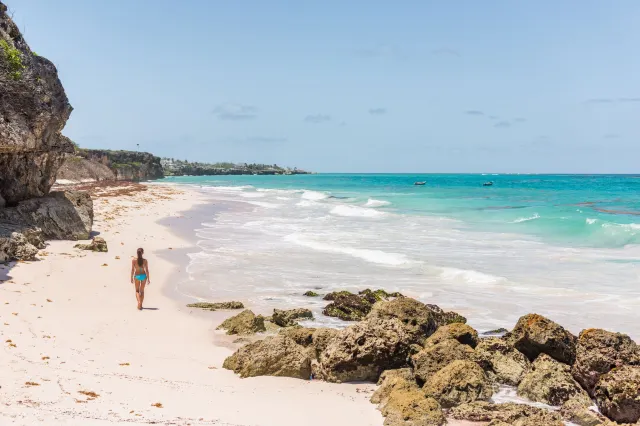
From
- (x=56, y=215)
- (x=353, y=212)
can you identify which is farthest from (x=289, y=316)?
(x=353, y=212)

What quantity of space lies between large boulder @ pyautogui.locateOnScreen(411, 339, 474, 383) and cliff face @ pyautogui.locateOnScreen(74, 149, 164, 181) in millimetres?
77907

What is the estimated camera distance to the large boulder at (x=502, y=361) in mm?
7297

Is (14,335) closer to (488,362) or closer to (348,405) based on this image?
(348,405)

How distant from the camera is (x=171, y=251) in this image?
17438 millimetres

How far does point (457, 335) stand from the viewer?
7.82 m

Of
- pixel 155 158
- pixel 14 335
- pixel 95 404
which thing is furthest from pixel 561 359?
pixel 155 158

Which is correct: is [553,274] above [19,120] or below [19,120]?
below

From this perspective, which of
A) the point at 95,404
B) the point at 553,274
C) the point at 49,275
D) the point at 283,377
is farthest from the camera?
the point at 553,274

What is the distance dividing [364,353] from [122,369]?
3.25 metres

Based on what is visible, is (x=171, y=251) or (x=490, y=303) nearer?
(x=490, y=303)

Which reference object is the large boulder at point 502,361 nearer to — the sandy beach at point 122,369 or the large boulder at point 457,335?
the large boulder at point 457,335

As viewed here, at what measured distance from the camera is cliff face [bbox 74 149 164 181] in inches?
3228

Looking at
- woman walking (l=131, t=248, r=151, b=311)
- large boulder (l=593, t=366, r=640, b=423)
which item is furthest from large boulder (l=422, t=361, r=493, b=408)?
woman walking (l=131, t=248, r=151, b=311)

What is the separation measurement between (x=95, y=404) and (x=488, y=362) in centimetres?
517
